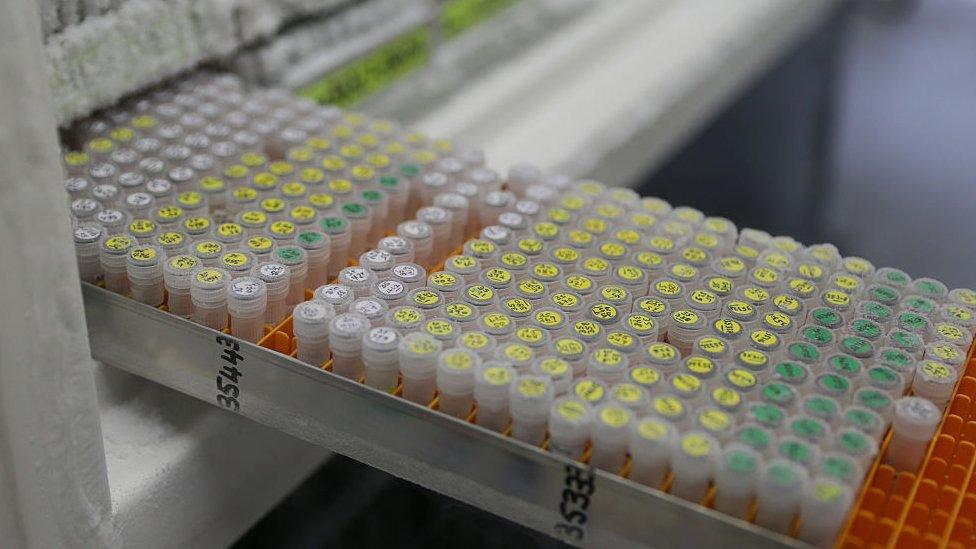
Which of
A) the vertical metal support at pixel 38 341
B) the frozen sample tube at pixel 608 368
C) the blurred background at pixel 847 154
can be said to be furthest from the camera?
the blurred background at pixel 847 154

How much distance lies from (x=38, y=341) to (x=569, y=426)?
49 centimetres

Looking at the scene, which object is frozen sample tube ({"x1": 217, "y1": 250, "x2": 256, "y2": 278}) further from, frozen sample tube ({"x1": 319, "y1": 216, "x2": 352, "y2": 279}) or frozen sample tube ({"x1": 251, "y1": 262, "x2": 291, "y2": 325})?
frozen sample tube ({"x1": 319, "y1": 216, "x2": 352, "y2": 279})

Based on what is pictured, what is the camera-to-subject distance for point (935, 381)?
3.43ft

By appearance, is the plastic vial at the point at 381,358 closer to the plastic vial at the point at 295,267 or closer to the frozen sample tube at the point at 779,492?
the plastic vial at the point at 295,267

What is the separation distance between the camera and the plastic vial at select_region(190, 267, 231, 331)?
1.14m

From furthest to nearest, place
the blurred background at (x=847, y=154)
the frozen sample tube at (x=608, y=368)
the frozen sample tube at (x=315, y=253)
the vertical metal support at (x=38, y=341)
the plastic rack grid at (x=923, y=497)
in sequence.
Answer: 1. the blurred background at (x=847, y=154)
2. the frozen sample tube at (x=315, y=253)
3. the frozen sample tube at (x=608, y=368)
4. the plastic rack grid at (x=923, y=497)
5. the vertical metal support at (x=38, y=341)

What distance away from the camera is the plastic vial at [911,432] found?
982 mm

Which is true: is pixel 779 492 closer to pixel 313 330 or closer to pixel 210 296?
pixel 313 330

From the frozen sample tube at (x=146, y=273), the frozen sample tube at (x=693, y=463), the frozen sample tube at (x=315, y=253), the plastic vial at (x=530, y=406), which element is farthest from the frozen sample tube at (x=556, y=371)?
the frozen sample tube at (x=146, y=273)

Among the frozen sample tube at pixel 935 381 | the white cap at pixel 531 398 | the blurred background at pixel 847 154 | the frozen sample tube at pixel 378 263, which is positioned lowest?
the blurred background at pixel 847 154

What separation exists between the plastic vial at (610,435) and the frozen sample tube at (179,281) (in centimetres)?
50

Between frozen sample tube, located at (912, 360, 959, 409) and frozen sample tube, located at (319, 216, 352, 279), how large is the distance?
679mm

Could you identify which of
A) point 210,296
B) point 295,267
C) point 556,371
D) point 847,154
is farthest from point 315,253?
point 847,154

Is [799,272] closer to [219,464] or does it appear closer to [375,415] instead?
[375,415]
